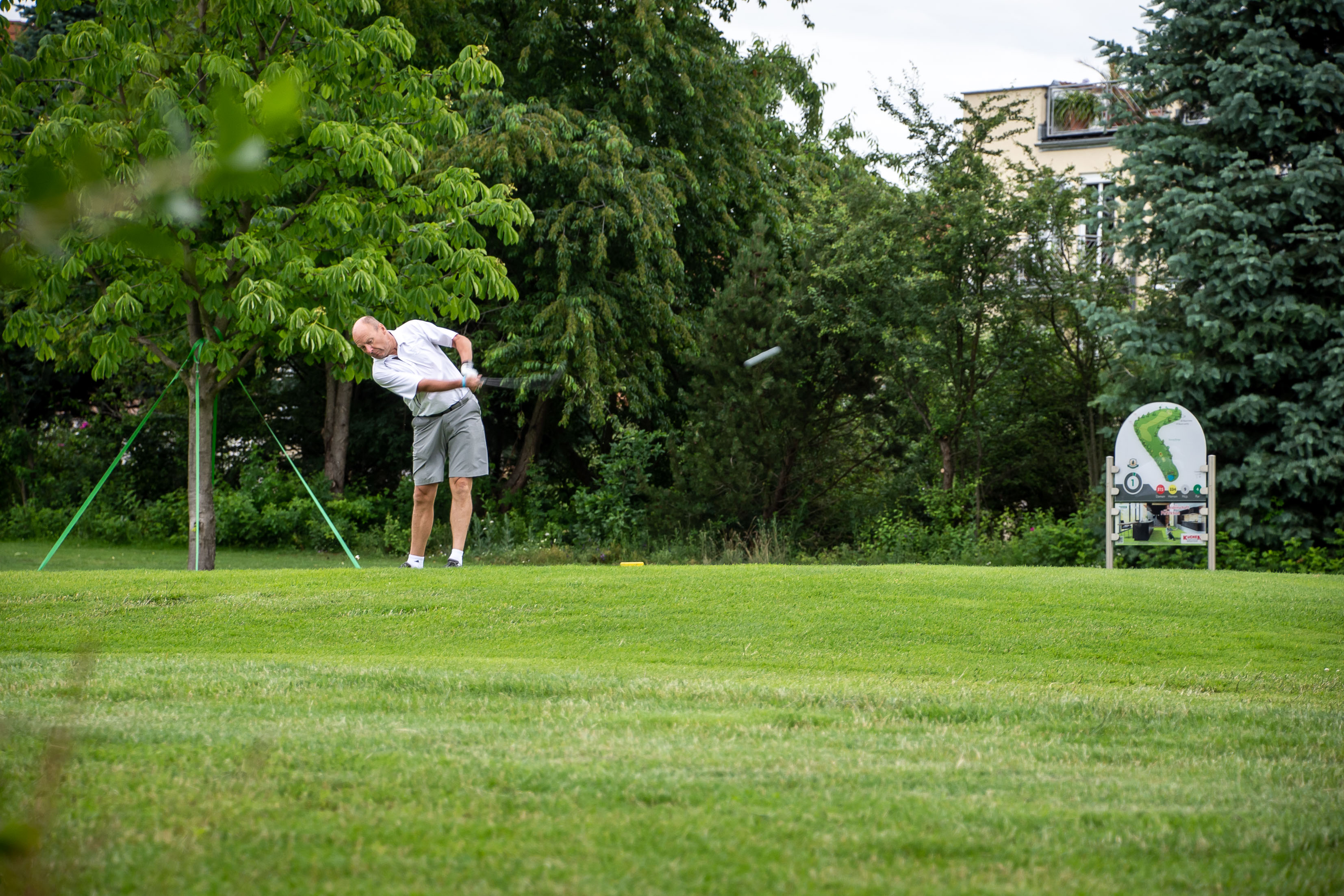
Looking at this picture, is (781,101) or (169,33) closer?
(169,33)

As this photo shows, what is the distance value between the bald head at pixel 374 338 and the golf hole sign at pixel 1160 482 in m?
8.32

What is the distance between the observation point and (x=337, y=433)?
22312mm

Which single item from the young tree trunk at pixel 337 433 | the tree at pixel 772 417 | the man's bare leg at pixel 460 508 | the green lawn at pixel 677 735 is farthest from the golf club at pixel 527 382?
the green lawn at pixel 677 735

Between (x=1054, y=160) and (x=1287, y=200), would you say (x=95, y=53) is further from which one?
(x=1054, y=160)

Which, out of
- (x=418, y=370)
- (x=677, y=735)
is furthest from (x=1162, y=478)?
(x=677, y=735)

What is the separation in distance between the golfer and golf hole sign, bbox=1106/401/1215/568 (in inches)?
296

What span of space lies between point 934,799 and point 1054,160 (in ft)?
84.9

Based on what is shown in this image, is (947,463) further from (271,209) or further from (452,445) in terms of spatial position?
(271,209)

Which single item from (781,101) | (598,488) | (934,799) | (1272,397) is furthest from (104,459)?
(934,799)

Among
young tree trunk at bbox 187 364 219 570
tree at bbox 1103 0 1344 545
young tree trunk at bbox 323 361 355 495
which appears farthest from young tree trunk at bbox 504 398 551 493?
tree at bbox 1103 0 1344 545

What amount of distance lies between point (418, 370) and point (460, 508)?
1.33 metres

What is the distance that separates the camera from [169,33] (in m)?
8.84

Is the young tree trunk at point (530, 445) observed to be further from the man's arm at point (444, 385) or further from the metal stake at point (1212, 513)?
the metal stake at point (1212, 513)

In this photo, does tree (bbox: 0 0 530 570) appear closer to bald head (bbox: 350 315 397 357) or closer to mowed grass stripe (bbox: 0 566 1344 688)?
bald head (bbox: 350 315 397 357)
